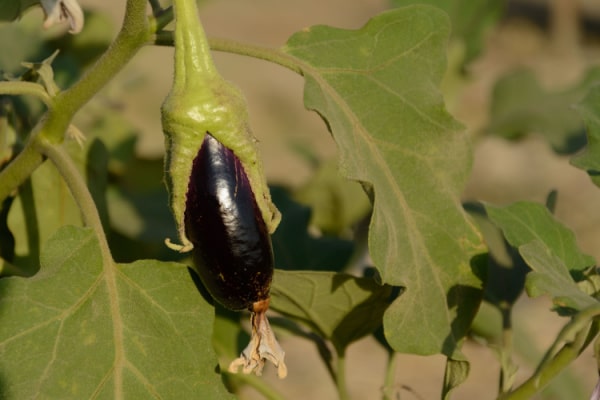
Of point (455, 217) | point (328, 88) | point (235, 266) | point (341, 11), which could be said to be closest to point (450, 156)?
point (455, 217)

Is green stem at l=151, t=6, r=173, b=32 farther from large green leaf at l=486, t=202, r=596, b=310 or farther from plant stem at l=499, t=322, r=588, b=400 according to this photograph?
plant stem at l=499, t=322, r=588, b=400

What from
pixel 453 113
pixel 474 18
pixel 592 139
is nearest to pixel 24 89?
pixel 592 139

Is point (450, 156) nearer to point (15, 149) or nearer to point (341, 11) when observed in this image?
point (15, 149)

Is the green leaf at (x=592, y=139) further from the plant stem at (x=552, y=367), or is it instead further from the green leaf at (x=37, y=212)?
the green leaf at (x=37, y=212)

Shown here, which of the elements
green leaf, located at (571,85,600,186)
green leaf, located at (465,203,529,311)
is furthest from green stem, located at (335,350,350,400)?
green leaf, located at (571,85,600,186)

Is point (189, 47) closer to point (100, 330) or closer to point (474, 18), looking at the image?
point (100, 330)

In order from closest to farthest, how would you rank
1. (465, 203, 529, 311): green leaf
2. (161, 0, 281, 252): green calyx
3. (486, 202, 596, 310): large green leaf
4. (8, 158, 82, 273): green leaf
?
1. (161, 0, 281, 252): green calyx
2. (486, 202, 596, 310): large green leaf
3. (8, 158, 82, 273): green leaf
4. (465, 203, 529, 311): green leaf
